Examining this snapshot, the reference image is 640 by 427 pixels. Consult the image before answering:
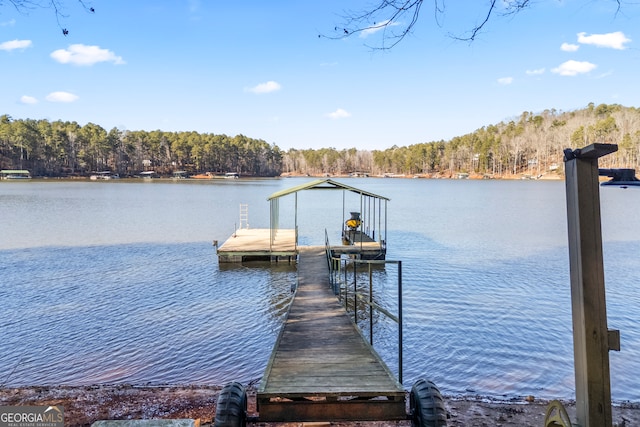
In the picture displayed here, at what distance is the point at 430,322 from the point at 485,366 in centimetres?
252

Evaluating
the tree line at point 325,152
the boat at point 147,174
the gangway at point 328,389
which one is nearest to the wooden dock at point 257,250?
the gangway at point 328,389

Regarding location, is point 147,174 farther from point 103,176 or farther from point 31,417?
point 31,417

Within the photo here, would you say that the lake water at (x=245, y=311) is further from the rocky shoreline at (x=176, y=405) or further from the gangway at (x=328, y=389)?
the gangway at (x=328, y=389)

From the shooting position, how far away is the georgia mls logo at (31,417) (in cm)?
441

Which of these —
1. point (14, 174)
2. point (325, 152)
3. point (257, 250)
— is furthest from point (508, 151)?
point (14, 174)

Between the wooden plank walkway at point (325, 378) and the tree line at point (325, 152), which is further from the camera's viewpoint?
the tree line at point (325, 152)

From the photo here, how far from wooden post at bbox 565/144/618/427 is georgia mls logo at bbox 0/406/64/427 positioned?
479 cm

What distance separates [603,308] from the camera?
2590 mm

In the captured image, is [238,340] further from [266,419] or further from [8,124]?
[8,124]

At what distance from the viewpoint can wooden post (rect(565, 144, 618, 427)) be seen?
2.55 metres

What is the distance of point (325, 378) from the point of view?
15.5ft

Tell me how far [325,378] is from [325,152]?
16572 cm

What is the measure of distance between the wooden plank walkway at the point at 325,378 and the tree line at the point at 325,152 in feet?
300

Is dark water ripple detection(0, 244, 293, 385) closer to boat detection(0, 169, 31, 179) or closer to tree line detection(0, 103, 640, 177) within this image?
tree line detection(0, 103, 640, 177)
